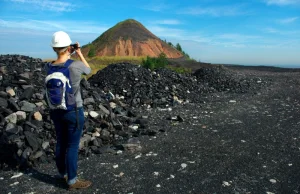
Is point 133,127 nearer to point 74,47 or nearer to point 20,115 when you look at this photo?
point 20,115

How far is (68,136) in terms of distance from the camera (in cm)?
433

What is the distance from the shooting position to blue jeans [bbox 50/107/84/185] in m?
4.20

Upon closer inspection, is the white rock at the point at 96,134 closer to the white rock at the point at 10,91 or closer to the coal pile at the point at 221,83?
the white rock at the point at 10,91

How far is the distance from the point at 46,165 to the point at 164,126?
3.81 metres

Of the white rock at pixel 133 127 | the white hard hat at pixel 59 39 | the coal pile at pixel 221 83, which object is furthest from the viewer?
the coal pile at pixel 221 83

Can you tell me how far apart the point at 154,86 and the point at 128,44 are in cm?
4195

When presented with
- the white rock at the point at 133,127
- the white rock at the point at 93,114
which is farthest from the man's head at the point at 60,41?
the white rock at the point at 133,127

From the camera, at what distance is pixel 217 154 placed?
622 centimetres

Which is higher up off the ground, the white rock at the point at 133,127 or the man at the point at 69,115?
the man at the point at 69,115

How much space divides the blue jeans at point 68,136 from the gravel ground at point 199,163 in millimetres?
459

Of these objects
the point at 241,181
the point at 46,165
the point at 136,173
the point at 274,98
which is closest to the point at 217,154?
the point at 241,181

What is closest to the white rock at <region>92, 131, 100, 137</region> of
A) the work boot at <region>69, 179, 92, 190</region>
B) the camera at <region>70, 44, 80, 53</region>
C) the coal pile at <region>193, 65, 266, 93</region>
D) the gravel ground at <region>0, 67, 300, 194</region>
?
the gravel ground at <region>0, 67, 300, 194</region>

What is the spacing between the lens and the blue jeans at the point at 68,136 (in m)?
4.20

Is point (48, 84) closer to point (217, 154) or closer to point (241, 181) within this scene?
point (241, 181)
